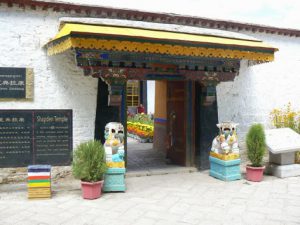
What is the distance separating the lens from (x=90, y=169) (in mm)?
5578

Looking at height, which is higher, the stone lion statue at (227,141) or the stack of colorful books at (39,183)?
the stone lion statue at (227,141)

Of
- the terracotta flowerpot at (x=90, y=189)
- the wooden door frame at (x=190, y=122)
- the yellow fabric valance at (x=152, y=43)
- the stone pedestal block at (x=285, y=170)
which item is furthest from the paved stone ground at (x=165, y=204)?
the yellow fabric valance at (x=152, y=43)

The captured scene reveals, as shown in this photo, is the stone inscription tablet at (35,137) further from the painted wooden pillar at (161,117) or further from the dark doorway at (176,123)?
the painted wooden pillar at (161,117)

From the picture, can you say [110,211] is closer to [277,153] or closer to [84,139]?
[84,139]

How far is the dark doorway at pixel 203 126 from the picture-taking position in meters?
7.74

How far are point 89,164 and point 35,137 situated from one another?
1.61m

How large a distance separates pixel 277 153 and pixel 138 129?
7752mm

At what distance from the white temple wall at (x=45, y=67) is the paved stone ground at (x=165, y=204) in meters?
1.54

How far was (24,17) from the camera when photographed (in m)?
6.33

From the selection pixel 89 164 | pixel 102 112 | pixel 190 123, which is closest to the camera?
pixel 89 164

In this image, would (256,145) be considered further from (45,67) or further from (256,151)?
(45,67)

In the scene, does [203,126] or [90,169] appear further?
[203,126]

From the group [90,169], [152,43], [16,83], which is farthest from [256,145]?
[16,83]

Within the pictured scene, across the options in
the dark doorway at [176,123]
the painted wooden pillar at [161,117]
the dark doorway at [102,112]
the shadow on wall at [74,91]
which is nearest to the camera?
the shadow on wall at [74,91]
